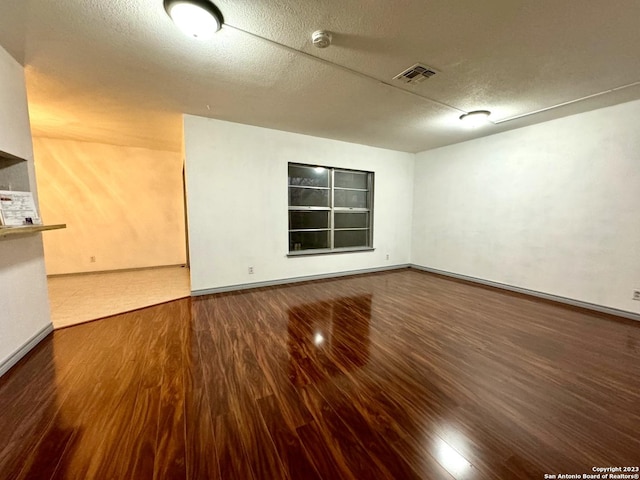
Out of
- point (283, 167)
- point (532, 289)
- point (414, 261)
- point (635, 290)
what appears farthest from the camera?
point (414, 261)

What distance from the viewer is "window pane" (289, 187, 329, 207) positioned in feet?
14.9

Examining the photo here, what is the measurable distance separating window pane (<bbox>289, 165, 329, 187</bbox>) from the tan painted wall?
2.84 meters

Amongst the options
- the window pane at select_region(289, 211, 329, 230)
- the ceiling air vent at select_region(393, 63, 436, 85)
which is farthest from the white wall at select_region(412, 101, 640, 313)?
the ceiling air vent at select_region(393, 63, 436, 85)

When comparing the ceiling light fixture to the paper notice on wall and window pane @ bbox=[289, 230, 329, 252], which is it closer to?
window pane @ bbox=[289, 230, 329, 252]

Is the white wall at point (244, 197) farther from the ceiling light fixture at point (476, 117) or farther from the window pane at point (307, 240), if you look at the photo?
the ceiling light fixture at point (476, 117)

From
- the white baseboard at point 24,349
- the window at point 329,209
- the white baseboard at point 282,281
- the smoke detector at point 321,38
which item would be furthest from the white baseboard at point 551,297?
the white baseboard at point 24,349

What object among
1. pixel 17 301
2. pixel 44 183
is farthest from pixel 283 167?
pixel 44 183

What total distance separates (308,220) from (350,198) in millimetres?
1098

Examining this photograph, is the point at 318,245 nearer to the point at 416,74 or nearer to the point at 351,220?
the point at 351,220

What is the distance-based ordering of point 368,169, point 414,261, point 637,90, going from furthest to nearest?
1. point 414,261
2. point 368,169
3. point 637,90

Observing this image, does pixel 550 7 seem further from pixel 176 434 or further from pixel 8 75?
pixel 8 75

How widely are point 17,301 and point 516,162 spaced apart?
20.5 feet

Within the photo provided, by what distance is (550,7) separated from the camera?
1617mm

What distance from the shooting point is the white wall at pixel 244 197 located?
11.9 feet
